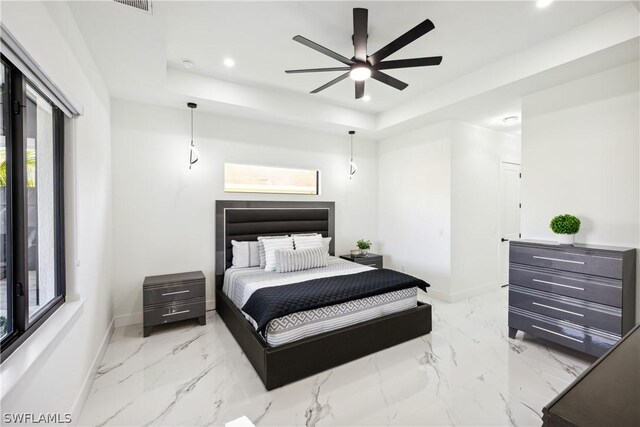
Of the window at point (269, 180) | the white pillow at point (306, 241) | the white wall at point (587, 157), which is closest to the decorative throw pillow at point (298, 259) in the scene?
the white pillow at point (306, 241)

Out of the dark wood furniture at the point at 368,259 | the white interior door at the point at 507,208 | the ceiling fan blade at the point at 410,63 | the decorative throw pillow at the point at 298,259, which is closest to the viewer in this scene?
the ceiling fan blade at the point at 410,63

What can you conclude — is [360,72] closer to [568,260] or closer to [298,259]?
[298,259]

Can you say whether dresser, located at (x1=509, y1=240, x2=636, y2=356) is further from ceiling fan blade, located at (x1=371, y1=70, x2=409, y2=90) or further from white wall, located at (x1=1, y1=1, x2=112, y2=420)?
white wall, located at (x1=1, y1=1, x2=112, y2=420)

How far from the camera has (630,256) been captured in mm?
2506

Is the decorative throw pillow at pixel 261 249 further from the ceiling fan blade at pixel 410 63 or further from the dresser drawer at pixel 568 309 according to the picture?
the dresser drawer at pixel 568 309

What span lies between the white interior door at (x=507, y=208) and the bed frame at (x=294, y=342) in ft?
8.41

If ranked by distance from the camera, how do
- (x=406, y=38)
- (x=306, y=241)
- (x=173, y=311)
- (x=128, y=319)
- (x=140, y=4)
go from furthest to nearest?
(x=306, y=241) → (x=128, y=319) → (x=173, y=311) → (x=406, y=38) → (x=140, y=4)

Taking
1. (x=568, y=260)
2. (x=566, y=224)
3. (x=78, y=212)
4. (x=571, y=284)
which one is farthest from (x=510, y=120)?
(x=78, y=212)

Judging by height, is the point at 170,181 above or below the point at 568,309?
above

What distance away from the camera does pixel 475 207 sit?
4.52 meters

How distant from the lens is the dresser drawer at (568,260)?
2459 millimetres

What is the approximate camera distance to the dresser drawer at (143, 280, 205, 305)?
3.16 metres

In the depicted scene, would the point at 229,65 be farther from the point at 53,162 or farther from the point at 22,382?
Result: the point at 22,382

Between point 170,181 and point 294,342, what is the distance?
8.55ft
